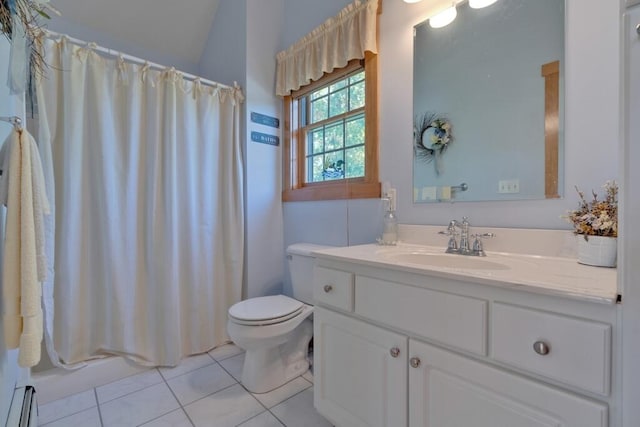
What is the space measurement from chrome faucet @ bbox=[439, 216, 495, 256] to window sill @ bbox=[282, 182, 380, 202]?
49cm

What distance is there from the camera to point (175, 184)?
1.84 m

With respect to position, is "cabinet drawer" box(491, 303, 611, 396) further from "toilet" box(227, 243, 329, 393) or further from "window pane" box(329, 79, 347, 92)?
"window pane" box(329, 79, 347, 92)

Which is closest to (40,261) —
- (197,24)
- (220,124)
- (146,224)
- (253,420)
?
(146,224)

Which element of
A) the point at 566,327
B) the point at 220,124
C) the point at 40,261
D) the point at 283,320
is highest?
the point at 220,124

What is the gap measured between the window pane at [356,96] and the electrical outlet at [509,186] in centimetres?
97

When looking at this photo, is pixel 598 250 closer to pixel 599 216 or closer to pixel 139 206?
pixel 599 216

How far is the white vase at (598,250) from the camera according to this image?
834 mm

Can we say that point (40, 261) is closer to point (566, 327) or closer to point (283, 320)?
point (283, 320)

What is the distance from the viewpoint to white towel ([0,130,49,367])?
2.71ft

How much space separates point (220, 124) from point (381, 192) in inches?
50.8

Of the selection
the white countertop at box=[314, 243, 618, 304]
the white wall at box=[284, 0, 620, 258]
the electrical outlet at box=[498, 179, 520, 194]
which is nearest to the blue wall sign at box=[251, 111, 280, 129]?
the white wall at box=[284, 0, 620, 258]

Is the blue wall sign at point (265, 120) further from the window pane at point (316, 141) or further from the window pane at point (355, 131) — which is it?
the window pane at point (355, 131)

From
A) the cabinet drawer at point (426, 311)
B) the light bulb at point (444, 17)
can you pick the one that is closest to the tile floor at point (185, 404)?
the cabinet drawer at point (426, 311)

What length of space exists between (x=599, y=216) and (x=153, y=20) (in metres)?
3.11
